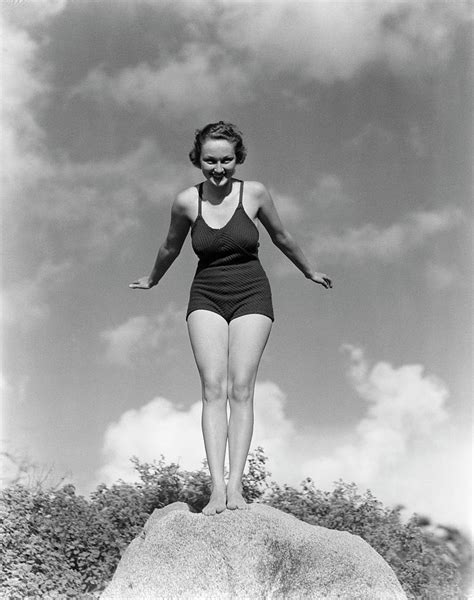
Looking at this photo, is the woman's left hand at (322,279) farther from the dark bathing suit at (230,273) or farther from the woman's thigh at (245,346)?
the woman's thigh at (245,346)

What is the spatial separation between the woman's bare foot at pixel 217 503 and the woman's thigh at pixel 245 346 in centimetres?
68

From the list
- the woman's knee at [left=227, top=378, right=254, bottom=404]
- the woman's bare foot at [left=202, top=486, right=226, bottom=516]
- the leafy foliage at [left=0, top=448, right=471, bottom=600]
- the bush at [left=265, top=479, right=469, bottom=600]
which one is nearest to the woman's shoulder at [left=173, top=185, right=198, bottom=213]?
the woman's knee at [left=227, top=378, right=254, bottom=404]

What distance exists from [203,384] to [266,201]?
1.33 meters

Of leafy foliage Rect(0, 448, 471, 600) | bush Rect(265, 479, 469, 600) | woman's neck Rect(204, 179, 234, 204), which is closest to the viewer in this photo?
woman's neck Rect(204, 179, 234, 204)

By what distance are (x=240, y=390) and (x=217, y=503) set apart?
0.71m

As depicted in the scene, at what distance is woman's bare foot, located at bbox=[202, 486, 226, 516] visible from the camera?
4750 mm

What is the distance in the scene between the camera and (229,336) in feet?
16.7

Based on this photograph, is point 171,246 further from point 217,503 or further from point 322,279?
point 217,503

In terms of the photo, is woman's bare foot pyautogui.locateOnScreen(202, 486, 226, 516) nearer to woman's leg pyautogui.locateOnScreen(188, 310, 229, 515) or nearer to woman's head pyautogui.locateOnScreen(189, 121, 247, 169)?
woman's leg pyautogui.locateOnScreen(188, 310, 229, 515)

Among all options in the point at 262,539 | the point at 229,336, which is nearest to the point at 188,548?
the point at 262,539

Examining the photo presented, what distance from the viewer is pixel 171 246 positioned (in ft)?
18.2

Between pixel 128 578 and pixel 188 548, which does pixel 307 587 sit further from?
pixel 128 578

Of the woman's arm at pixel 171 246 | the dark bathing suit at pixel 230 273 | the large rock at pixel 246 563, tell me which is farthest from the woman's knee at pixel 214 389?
the woman's arm at pixel 171 246

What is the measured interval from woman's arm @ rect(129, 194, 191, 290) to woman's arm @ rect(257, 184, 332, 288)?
0.52 m
